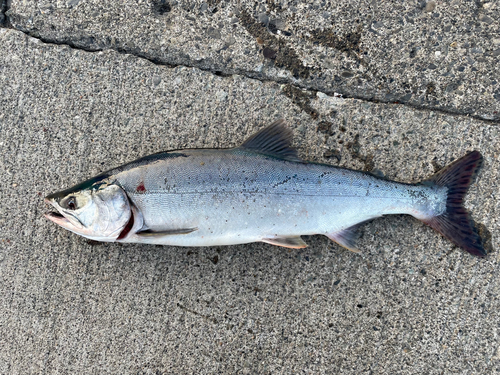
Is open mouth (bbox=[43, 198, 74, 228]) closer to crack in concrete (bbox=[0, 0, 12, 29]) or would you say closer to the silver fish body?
the silver fish body

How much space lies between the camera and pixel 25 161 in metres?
2.85

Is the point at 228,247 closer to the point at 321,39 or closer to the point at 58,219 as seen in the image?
the point at 58,219

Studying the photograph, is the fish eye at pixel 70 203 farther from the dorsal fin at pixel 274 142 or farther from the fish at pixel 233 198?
the dorsal fin at pixel 274 142

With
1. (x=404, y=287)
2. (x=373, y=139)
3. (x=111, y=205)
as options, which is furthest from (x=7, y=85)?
(x=404, y=287)

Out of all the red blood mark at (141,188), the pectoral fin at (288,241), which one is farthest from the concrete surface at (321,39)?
the pectoral fin at (288,241)

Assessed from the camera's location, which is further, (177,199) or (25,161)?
(25,161)

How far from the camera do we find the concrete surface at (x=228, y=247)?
2.65 meters

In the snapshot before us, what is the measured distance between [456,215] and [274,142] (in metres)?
1.51

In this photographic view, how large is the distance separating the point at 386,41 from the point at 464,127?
3.14 ft

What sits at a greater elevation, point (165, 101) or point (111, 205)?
point (165, 101)

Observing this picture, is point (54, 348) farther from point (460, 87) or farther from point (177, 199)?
point (460, 87)

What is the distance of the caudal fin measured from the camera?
2.59 metres

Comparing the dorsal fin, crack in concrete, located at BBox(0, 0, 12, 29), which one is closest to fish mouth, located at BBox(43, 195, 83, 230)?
the dorsal fin

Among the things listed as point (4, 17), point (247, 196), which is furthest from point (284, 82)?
point (4, 17)
